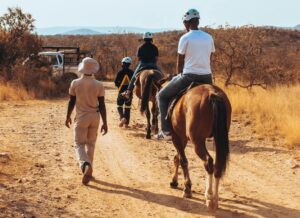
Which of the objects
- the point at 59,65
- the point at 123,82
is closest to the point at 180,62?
the point at 123,82

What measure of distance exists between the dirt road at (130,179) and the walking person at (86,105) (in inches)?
17.0

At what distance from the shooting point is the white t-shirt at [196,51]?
765cm

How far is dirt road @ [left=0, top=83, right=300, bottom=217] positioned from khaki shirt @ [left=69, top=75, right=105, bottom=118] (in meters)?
1.25

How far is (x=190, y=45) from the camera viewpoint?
7.66m

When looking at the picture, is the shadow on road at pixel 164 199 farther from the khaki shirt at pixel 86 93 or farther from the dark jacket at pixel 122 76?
the dark jacket at pixel 122 76

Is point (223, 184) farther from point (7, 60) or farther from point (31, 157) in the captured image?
point (7, 60)

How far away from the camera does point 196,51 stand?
7.67 m

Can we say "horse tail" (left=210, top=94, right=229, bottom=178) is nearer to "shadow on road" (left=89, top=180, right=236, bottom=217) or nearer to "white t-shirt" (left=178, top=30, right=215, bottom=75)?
"shadow on road" (left=89, top=180, right=236, bottom=217)

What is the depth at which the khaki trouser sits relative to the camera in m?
8.31

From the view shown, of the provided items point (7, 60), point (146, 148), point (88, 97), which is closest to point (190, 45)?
point (88, 97)

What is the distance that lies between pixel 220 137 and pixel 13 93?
15210 mm

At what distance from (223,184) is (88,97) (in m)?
2.69

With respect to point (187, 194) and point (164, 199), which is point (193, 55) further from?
point (164, 199)

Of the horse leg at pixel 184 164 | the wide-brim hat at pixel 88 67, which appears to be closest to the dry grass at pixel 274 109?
the horse leg at pixel 184 164
